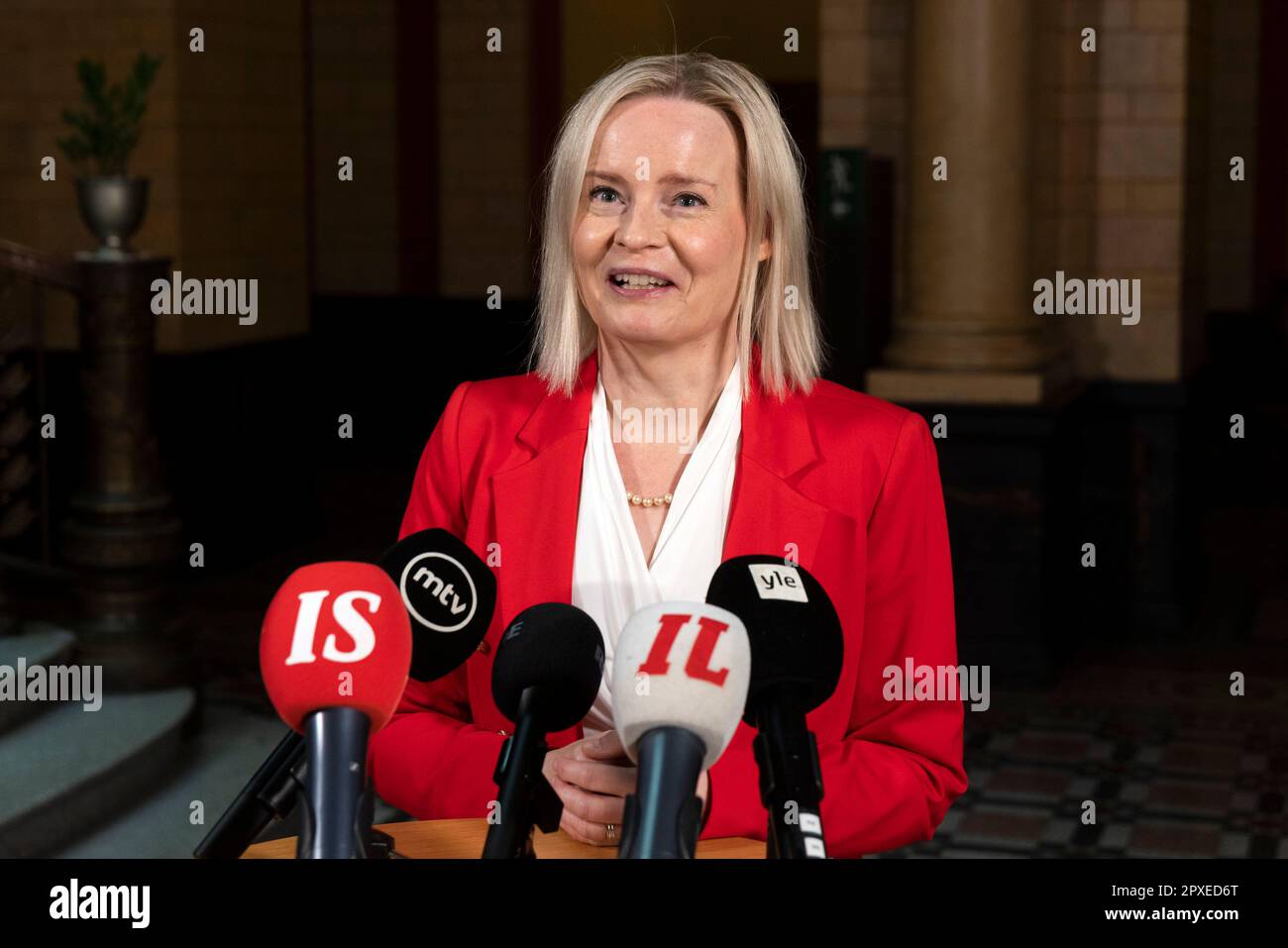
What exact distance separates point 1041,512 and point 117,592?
328 cm

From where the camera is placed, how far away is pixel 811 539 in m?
1.94

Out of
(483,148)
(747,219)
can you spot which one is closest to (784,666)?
(747,219)

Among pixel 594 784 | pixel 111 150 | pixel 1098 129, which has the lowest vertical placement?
pixel 594 784

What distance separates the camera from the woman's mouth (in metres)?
1.87

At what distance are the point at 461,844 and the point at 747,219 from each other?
718 mm

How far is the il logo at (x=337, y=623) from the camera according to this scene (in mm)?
1095

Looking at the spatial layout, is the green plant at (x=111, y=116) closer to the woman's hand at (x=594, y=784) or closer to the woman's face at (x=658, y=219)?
the woman's face at (x=658, y=219)

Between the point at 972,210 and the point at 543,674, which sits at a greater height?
the point at 972,210

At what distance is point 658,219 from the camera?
184 centimetres

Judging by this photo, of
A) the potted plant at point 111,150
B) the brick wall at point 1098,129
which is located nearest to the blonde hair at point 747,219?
the potted plant at point 111,150

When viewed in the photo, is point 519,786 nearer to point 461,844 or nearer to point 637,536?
point 461,844

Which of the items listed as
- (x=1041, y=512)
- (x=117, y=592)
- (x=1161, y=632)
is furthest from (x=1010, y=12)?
(x=117, y=592)

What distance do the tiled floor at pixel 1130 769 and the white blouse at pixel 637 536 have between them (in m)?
3.09
